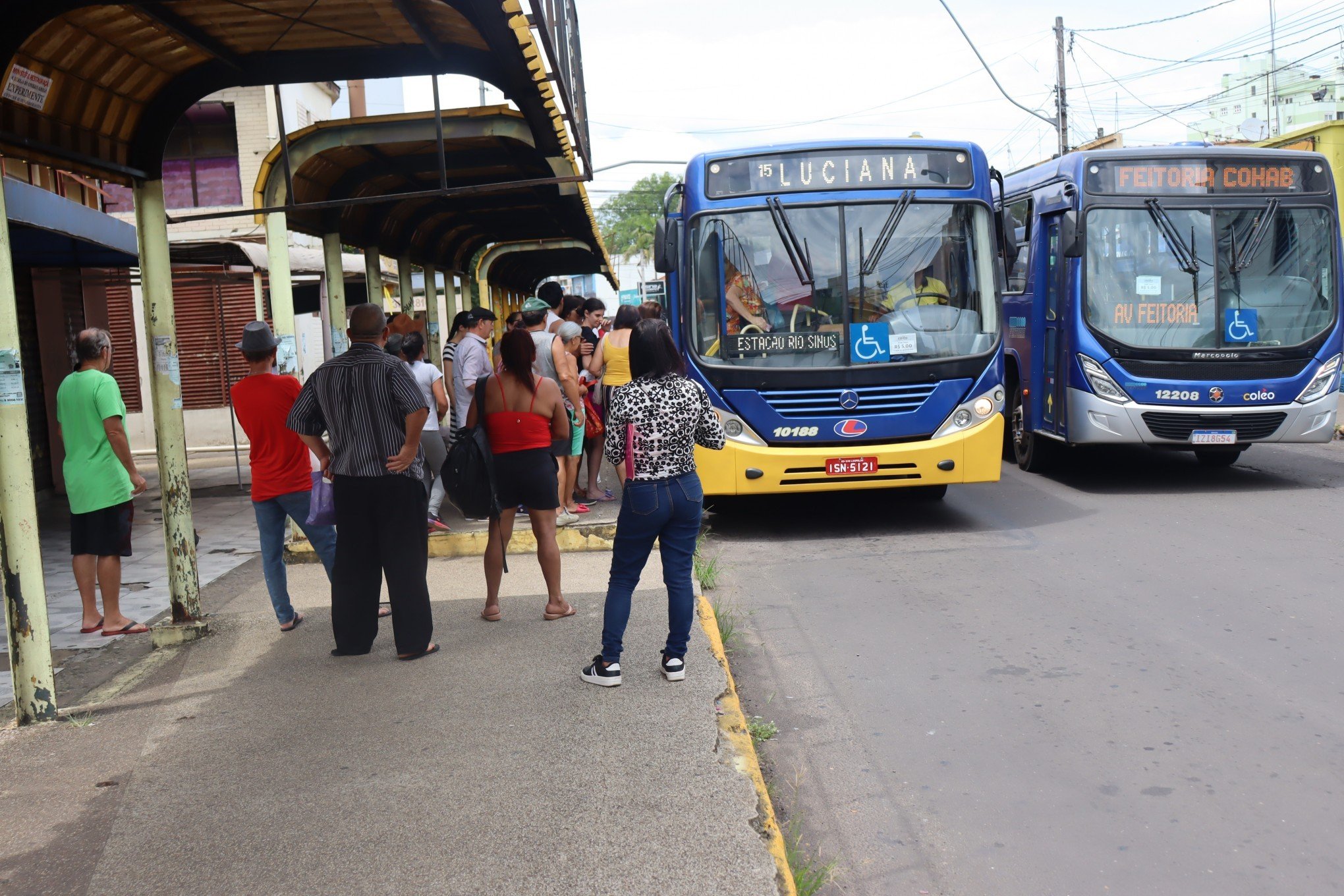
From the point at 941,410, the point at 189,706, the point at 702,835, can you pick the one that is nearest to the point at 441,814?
the point at 702,835

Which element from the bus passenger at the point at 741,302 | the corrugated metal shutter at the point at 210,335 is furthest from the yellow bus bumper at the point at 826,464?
the corrugated metal shutter at the point at 210,335

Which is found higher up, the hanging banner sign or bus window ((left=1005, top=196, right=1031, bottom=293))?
the hanging banner sign

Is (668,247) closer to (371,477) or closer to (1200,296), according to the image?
(371,477)

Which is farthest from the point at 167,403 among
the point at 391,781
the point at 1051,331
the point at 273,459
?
the point at 1051,331

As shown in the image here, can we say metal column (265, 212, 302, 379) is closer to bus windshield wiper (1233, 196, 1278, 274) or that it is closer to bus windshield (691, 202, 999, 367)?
bus windshield (691, 202, 999, 367)

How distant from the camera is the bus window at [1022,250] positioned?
1251 cm

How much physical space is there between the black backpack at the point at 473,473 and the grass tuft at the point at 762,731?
6.53 ft

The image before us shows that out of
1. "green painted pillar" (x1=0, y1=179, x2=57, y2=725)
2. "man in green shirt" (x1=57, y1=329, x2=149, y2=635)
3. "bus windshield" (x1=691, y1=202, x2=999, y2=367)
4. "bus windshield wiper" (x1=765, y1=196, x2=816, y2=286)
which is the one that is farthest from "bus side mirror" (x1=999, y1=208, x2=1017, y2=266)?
"green painted pillar" (x1=0, y1=179, x2=57, y2=725)

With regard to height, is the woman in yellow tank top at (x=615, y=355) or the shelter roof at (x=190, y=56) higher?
the shelter roof at (x=190, y=56)

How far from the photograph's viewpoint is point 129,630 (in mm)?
7281

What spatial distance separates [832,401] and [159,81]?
16.9ft

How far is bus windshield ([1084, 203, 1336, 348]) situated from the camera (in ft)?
35.8

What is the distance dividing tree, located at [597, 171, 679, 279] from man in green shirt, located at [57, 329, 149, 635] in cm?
7406

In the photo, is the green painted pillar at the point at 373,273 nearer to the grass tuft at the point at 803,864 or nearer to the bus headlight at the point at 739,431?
the bus headlight at the point at 739,431
